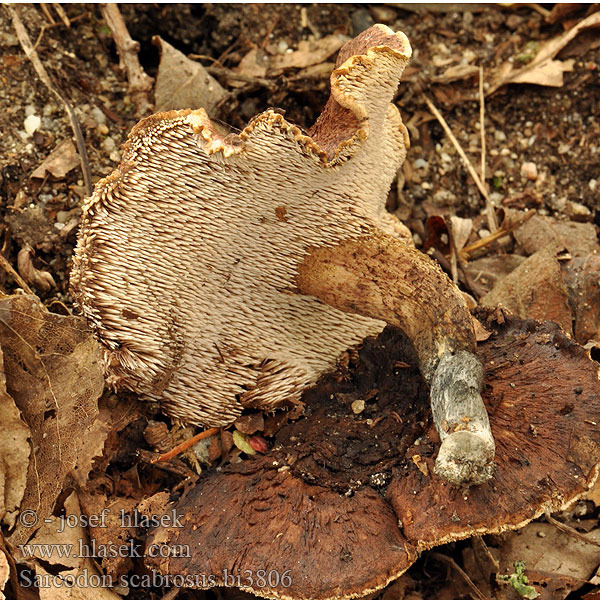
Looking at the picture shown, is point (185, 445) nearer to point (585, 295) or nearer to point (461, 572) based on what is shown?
point (461, 572)

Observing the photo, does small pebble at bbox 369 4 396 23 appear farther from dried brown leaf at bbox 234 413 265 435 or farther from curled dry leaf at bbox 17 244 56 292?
dried brown leaf at bbox 234 413 265 435

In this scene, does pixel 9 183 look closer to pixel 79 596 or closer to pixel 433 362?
pixel 79 596

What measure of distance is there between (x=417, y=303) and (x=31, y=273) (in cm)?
190

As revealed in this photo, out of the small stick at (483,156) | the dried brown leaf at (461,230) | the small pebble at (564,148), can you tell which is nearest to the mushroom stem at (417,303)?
the dried brown leaf at (461,230)

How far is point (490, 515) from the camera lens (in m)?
2.49

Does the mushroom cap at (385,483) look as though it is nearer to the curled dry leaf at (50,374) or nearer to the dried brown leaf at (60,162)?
the curled dry leaf at (50,374)

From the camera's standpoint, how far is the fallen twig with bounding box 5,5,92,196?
3682 millimetres

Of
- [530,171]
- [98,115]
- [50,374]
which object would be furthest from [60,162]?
[530,171]

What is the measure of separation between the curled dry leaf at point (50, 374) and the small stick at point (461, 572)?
1.63 m

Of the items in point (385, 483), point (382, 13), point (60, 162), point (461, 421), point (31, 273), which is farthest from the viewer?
point (382, 13)

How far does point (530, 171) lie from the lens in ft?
14.2

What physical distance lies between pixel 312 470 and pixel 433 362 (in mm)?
657

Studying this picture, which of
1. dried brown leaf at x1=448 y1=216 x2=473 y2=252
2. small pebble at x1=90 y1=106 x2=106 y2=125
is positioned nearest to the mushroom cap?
dried brown leaf at x1=448 y1=216 x2=473 y2=252

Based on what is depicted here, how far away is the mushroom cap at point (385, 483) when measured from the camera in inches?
98.8
